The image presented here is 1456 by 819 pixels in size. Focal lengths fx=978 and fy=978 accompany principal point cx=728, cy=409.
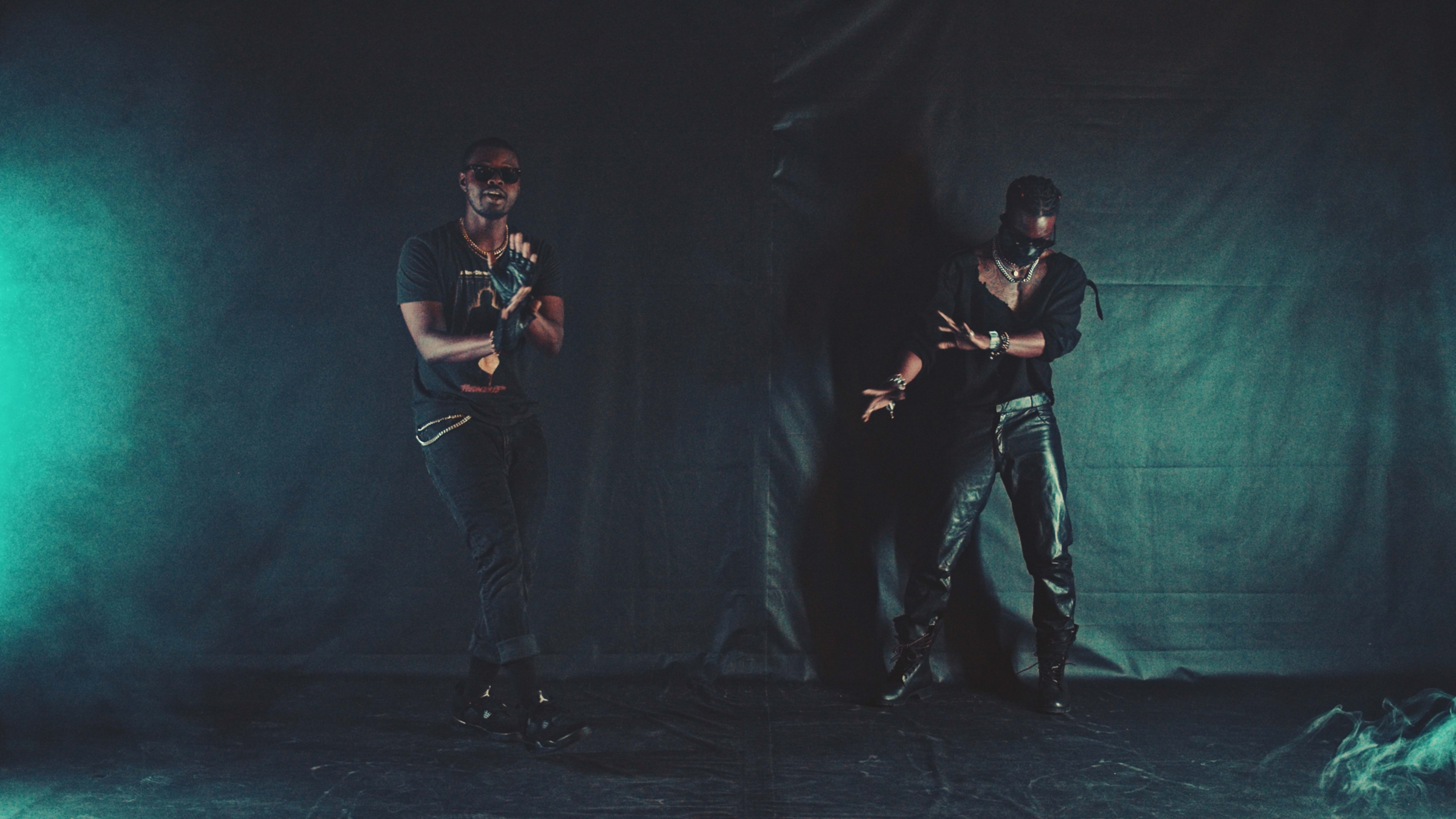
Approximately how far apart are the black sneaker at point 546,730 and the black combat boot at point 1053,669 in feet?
5.18

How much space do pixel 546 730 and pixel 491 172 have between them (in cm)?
169

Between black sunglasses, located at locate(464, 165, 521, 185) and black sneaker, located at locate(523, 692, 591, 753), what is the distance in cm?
158

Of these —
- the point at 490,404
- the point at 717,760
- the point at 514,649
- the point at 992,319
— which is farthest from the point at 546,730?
the point at 992,319

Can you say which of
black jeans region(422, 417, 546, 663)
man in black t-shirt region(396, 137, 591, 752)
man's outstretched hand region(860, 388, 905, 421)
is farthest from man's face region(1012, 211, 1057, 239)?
black jeans region(422, 417, 546, 663)

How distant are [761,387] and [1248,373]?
192cm

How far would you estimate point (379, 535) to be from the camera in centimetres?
371

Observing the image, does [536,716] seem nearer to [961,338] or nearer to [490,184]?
[490,184]

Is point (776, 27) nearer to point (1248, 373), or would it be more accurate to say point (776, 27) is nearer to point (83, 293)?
point (1248, 373)

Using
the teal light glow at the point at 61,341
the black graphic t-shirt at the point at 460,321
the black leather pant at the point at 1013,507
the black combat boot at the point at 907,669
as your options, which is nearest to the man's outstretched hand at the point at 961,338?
the black leather pant at the point at 1013,507

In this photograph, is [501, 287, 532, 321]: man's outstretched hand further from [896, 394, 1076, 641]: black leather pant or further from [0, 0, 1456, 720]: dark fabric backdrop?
[896, 394, 1076, 641]: black leather pant

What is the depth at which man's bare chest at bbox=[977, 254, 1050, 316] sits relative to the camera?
3.40 m

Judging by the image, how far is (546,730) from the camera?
9.35 feet

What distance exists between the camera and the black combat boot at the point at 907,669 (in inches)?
132

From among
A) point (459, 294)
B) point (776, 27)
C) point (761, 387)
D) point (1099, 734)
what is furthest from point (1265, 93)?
point (459, 294)
